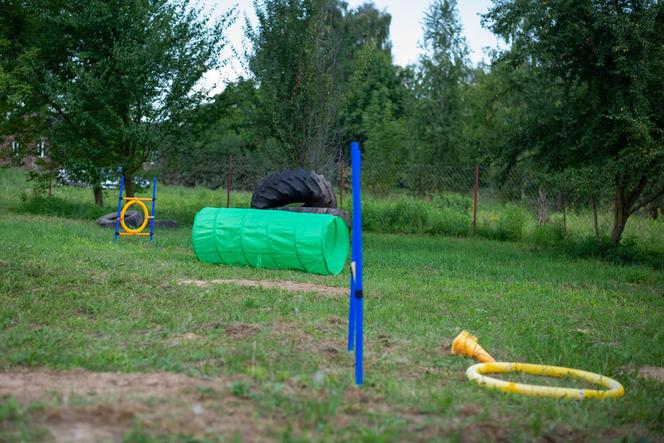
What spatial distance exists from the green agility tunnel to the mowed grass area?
294mm

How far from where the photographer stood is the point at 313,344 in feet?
17.8

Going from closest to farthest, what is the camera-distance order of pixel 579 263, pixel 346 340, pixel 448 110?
1. pixel 346 340
2. pixel 579 263
3. pixel 448 110

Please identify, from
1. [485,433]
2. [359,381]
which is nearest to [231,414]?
[359,381]

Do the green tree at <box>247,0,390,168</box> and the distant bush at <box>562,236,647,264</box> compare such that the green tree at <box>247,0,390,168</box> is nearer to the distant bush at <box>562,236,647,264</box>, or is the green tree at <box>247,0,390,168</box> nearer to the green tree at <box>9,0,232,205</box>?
the green tree at <box>9,0,232,205</box>

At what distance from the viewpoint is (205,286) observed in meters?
8.02

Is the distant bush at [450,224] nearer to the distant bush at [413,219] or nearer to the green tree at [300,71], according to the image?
the distant bush at [413,219]

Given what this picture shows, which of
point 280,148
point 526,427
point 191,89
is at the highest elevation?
point 191,89

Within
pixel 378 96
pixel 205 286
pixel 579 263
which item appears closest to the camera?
pixel 205 286

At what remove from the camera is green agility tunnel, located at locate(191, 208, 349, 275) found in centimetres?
964

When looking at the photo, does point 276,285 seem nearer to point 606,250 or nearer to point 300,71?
point 606,250

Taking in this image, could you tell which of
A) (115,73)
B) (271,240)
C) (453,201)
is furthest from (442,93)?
(271,240)

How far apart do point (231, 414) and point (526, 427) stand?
5.20 ft

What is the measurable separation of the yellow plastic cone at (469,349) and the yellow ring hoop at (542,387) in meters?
0.23

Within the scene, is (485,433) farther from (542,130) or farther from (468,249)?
(542,130)
